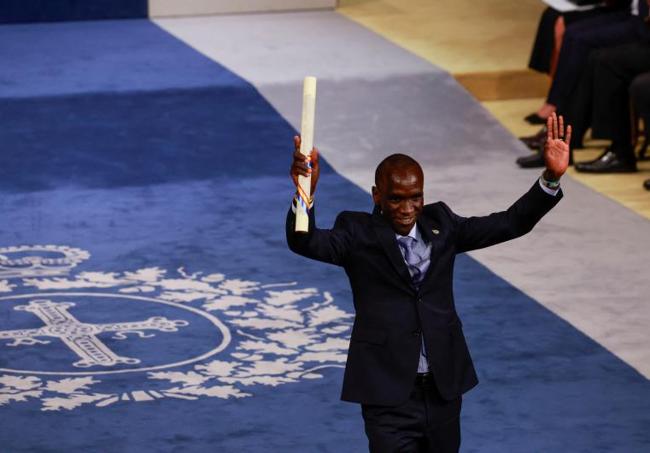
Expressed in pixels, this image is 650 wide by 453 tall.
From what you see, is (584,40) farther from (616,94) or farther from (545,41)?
(545,41)

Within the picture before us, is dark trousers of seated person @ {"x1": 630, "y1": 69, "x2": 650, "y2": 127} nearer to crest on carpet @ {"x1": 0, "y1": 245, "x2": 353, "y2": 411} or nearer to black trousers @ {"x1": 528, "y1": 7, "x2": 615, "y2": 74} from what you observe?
black trousers @ {"x1": 528, "y1": 7, "x2": 615, "y2": 74}

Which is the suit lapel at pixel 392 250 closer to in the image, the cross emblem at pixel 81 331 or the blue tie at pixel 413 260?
the blue tie at pixel 413 260

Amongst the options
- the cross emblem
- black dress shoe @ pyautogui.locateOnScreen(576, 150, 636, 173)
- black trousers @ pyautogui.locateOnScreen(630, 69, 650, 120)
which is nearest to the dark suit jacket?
the cross emblem

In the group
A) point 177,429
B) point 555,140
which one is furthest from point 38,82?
point 555,140

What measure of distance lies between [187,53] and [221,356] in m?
4.45

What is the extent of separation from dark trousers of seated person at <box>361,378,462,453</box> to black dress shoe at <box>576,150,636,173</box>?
4.63 meters

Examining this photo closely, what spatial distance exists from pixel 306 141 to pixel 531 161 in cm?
498

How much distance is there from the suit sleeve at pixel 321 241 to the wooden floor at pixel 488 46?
415 centimetres

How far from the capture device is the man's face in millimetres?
3574

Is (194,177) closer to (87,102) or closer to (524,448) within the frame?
(87,102)

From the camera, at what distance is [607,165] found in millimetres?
8180

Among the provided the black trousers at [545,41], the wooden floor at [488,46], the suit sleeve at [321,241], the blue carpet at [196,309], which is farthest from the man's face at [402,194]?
the black trousers at [545,41]

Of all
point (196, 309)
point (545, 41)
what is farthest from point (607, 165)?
point (196, 309)

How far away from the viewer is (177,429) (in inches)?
199
